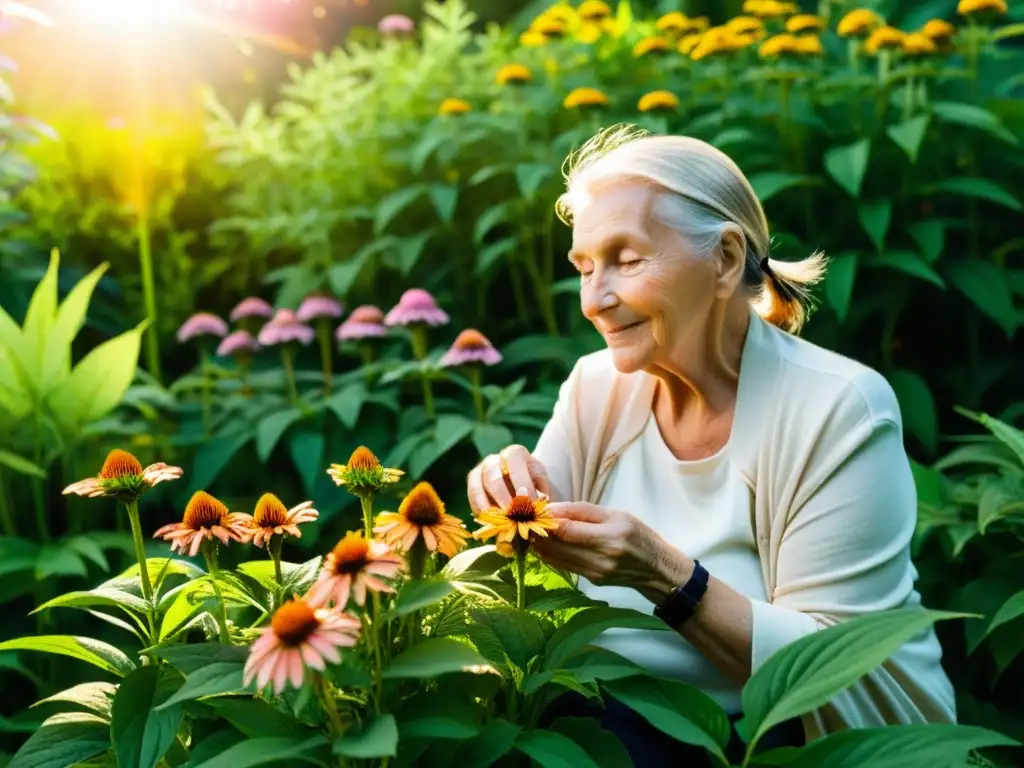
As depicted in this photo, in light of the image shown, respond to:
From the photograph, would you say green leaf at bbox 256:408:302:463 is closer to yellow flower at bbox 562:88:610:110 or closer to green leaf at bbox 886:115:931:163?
yellow flower at bbox 562:88:610:110

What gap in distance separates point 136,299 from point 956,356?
2.54m

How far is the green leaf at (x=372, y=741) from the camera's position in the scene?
1054 mm

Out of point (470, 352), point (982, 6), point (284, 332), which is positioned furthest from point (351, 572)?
point (982, 6)

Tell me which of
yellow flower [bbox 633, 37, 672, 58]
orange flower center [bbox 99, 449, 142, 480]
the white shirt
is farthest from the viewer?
yellow flower [bbox 633, 37, 672, 58]

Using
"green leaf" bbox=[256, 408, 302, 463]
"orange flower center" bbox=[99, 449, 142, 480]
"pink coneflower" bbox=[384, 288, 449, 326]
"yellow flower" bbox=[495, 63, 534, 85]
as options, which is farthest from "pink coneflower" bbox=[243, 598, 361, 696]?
"yellow flower" bbox=[495, 63, 534, 85]

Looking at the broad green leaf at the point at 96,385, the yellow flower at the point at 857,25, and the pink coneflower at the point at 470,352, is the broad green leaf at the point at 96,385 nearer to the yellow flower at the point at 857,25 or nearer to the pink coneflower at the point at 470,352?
the pink coneflower at the point at 470,352

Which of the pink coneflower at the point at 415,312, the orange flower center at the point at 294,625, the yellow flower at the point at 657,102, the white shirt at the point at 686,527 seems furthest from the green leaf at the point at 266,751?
the yellow flower at the point at 657,102

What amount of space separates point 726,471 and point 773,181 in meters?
1.23

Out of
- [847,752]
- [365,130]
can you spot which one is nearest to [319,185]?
[365,130]

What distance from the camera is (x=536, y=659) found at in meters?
1.34

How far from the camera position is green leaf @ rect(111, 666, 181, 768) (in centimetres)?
126

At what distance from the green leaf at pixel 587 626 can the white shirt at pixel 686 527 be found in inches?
13.8

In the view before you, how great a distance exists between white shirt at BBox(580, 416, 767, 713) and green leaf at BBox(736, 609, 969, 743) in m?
0.43

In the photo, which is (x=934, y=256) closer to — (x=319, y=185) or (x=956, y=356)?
(x=956, y=356)
